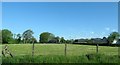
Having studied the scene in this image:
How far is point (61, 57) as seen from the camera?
51.3 feet

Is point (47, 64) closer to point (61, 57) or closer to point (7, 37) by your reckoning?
point (61, 57)

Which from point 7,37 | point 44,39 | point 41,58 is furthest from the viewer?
point 44,39

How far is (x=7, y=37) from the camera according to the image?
219 feet

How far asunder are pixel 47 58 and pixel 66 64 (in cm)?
163

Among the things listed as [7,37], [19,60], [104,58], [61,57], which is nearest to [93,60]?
[104,58]

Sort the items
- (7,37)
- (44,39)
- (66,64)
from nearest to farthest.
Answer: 1. (66,64)
2. (7,37)
3. (44,39)

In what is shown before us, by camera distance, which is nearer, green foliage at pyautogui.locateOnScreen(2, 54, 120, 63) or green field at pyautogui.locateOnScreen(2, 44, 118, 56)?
green foliage at pyautogui.locateOnScreen(2, 54, 120, 63)

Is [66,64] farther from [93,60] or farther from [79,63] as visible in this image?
[93,60]

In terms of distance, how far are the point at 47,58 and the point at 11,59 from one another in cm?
196

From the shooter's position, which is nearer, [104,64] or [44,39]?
[104,64]

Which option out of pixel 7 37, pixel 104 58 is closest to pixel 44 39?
pixel 7 37

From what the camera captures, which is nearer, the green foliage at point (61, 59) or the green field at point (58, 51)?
the green foliage at point (61, 59)

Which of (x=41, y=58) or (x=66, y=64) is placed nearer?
(x=66, y=64)

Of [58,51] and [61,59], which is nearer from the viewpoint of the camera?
[61,59]
